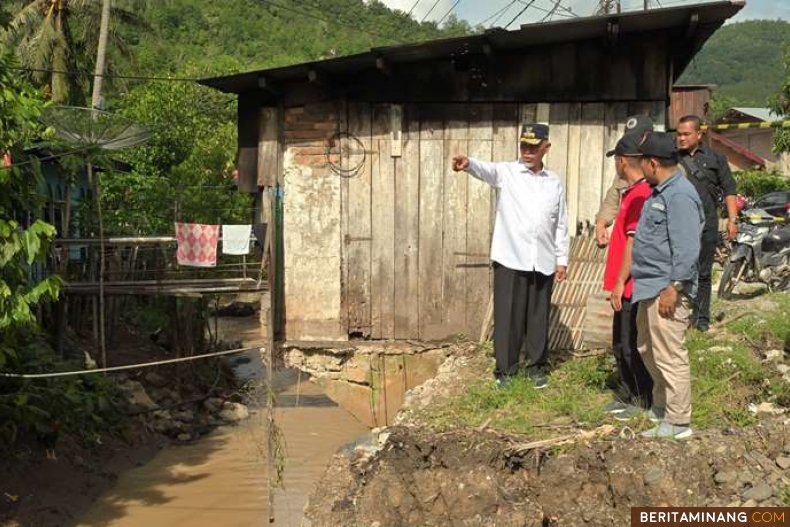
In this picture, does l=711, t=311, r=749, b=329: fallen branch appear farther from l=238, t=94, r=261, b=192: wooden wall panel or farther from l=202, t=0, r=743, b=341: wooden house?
l=238, t=94, r=261, b=192: wooden wall panel

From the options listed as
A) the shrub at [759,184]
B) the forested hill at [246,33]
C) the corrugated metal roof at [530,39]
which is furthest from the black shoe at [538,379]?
the forested hill at [246,33]

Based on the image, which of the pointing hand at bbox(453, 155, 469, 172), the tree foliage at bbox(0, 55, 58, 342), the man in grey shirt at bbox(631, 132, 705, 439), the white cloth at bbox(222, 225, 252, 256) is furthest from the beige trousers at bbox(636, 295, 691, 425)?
the white cloth at bbox(222, 225, 252, 256)

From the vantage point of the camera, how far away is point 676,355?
13.0 feet

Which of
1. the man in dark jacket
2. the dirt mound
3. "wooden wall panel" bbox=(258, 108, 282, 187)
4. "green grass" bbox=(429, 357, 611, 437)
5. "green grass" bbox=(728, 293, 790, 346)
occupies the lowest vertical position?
the dirt mound

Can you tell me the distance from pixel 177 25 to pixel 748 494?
4095cm

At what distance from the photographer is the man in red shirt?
4457mm

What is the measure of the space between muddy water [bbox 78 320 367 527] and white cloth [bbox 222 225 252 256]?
2089 millimetres

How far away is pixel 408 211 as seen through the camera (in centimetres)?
724

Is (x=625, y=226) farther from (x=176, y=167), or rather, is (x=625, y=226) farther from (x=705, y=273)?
(x=176, y=167)

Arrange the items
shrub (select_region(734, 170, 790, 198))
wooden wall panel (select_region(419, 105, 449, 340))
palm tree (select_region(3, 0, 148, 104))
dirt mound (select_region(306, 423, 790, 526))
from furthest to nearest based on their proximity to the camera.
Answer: shrub (select_region(734, 170, 790, 198)), palm tree (select_region(3, 0, 148, 104)), wooden wall panel (select_region(419, 105, 449, 340)), dirt mound (select_region(306, 423, 790, 526))

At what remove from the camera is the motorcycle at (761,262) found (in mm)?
8445

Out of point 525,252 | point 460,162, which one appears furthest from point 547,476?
point 460,162

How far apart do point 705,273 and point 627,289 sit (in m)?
1.65

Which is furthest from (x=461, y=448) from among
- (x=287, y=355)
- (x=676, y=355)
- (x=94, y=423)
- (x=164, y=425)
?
(x=164, y=425)
